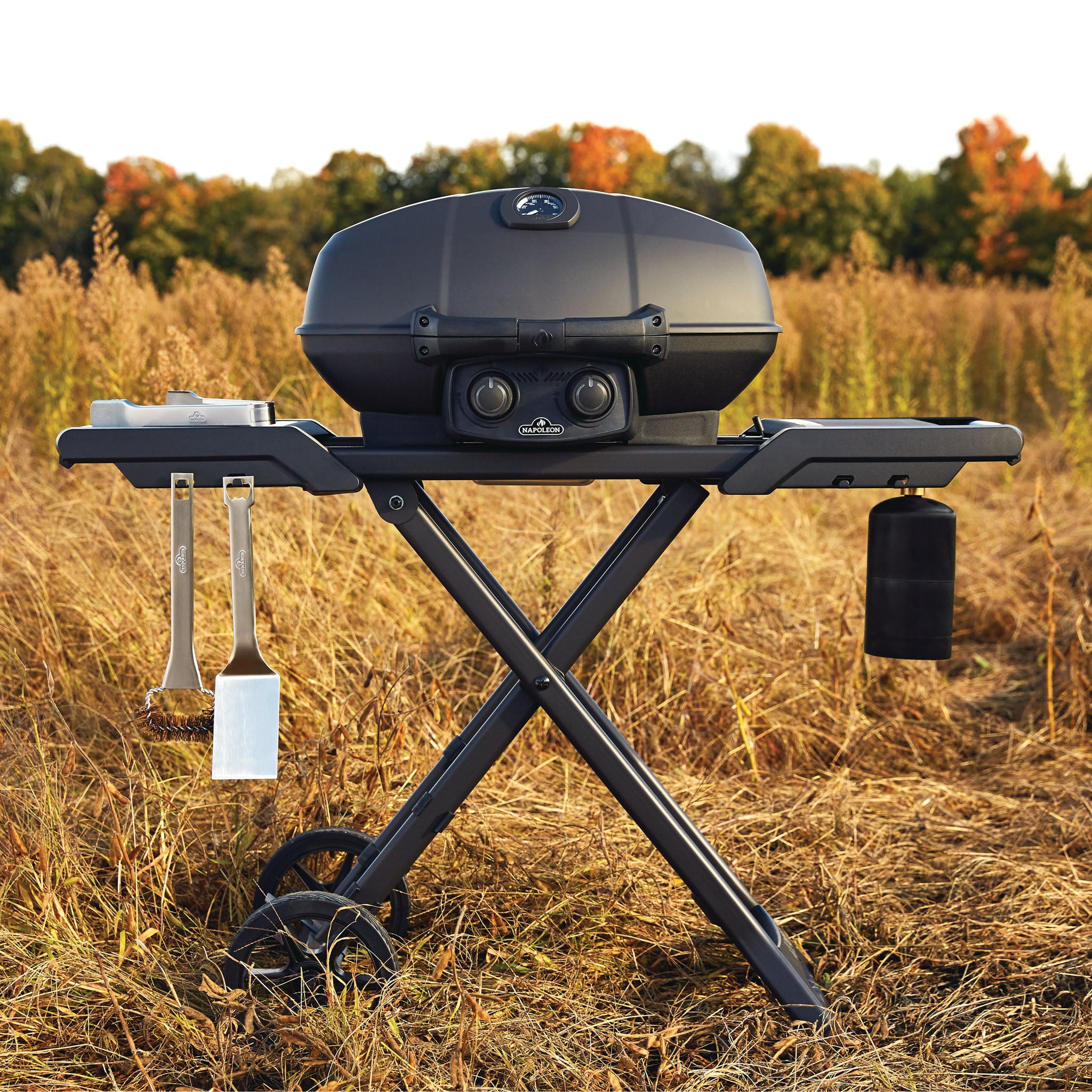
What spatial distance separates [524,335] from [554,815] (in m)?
1.58

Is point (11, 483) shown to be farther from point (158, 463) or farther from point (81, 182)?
point (81, 182)

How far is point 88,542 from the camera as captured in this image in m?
3.63

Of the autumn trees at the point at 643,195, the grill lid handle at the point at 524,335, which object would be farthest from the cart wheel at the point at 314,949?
the autumn trees at the point at 643,195

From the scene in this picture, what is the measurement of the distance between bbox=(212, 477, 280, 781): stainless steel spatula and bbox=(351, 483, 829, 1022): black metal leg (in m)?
0.24

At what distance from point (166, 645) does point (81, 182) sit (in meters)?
27.9

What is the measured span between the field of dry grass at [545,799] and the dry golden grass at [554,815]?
0.01 meters

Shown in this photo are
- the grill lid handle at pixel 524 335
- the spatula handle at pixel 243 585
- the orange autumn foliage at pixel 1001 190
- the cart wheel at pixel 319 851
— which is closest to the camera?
the grill lid handle at pixel 524 335

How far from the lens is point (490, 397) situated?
1.56 meters

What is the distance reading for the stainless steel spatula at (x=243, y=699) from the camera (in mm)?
Result: 1666

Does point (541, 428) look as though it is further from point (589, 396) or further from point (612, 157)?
point (612, 157)

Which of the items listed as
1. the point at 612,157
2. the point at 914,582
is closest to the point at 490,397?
the point at 914,582

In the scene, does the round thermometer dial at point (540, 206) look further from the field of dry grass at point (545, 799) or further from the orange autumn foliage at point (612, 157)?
the orange autumn foliage at point (612, 157)

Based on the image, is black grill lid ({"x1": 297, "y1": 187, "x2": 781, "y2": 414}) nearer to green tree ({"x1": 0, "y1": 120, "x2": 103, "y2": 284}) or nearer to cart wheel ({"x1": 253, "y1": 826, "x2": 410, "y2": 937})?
cart wheel ({"x1": 253, "y1": 826, "x2": 410, "y2": 937})

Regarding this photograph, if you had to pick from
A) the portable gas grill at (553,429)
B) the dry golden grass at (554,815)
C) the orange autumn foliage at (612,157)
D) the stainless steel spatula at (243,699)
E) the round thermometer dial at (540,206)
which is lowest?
the dry golden grass at (554,815)
